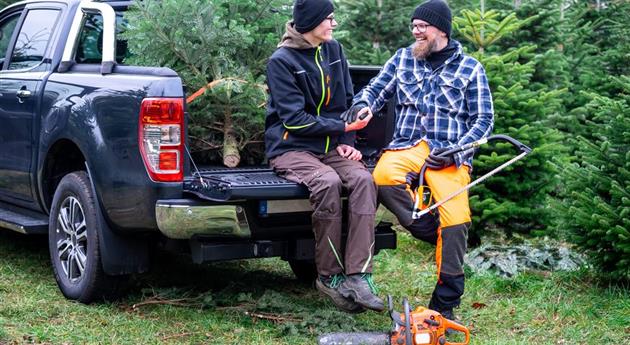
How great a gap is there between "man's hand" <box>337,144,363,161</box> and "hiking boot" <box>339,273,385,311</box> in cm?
81

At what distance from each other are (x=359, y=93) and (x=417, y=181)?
733 millimetres

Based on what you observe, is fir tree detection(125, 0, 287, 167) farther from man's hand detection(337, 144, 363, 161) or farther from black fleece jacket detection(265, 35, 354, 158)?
man's hand detection(337, 144, 363, 161)

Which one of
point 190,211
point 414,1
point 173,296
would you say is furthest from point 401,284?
point 414,1

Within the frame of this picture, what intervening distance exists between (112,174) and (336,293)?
56.9 inches

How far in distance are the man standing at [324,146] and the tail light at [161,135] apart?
0.64 meters

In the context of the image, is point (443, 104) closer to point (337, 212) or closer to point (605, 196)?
point (337, 212)

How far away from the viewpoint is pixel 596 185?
6.23m

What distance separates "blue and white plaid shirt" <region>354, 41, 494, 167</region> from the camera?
5504mm

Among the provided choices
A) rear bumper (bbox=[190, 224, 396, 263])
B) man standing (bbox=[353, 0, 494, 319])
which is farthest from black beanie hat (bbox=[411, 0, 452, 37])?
rear bumper (bbox=[190, 224, 396, 263])

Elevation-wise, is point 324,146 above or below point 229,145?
above

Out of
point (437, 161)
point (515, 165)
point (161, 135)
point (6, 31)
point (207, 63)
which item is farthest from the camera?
point (515, 165)

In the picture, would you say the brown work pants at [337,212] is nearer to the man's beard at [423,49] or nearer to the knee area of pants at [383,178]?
the knee area of pants at [383,178]

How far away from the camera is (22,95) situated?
247 inches

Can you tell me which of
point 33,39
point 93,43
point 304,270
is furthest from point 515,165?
point 33,39
